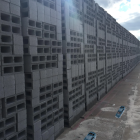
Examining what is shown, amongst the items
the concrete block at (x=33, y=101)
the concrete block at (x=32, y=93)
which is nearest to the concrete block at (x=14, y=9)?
the concrete block at (x=32, y=93)

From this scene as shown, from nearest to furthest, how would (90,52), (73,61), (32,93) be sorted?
(32,93), (73,61), (90,52)

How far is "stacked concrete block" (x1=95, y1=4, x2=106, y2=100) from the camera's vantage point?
72.8ft

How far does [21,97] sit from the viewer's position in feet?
31.0

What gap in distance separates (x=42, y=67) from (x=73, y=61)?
4.74 m

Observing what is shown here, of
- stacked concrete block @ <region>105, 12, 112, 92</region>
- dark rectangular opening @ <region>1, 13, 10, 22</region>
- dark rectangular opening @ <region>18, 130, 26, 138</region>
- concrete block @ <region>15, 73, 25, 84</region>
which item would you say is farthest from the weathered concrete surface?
dark rectangular opening @ <region>1, 13, 10, 22</region>

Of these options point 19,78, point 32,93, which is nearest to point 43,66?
point 32,93

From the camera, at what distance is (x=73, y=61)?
1523 centimetres

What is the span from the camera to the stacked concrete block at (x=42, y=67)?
991 cm

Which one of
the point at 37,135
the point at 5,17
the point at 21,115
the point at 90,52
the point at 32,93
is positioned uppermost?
the point at 5,17

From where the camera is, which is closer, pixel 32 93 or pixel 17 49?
pixel 17 49

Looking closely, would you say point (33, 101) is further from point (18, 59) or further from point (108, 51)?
point (108, 51)

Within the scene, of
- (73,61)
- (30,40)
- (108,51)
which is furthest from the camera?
(108,51)

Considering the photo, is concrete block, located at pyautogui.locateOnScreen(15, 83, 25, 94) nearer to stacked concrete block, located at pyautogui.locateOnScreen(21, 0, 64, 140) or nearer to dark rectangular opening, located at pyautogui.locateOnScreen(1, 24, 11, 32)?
stacked concrete block, located at pyautogui.locateOnScreen(21, 0, 64, 140)

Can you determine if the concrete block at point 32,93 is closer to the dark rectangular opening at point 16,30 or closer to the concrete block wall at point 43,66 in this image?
the concrete block wall at point 43,66
